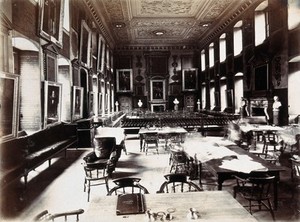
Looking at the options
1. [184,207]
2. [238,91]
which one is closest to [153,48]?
[238,91]

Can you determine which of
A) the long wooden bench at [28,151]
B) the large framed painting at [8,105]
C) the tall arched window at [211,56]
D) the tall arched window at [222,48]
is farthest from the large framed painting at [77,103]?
the tall arched window at [211,56]

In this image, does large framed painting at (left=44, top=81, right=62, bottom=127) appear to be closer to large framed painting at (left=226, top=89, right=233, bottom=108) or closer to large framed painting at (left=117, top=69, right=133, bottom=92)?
large framed painting at (left=226, top=89, right=233, bottom=108)

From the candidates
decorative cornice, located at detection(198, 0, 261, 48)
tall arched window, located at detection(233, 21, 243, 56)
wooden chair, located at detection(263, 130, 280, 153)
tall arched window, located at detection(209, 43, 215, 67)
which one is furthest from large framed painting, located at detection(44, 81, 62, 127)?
tall arched window, located at detection(209, 43, 215, 67)

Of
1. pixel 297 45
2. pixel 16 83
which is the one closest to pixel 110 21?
pixel 297 45

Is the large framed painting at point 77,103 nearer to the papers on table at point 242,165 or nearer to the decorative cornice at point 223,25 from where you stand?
the papers on table at point 242,165

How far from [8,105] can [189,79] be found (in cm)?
1868

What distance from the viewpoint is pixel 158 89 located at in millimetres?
22734

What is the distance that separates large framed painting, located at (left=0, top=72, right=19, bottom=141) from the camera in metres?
4.38

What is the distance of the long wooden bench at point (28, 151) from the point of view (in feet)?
15.2

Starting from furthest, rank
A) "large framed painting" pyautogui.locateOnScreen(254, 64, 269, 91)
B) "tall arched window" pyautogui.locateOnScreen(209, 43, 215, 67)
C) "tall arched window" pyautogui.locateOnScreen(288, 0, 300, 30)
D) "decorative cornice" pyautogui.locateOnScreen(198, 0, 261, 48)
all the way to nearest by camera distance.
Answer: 1. "tall arched window" pyautogui.locateOnScreen(209, 43, 215, 67)
2. "decorative cornice" pyautogui.locateOnScreen(198, 0, 261, 48)
3. "large framed painting" pyautogui.locateOnScreen(254, 64, 269, 91)
4. "tall arched window" pyautogui.locateOnScreen(288, 0, 300, 30)

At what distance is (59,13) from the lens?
24.2 ft

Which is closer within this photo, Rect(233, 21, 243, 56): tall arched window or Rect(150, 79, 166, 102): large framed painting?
Rect(233, 21, 243, 56): tall arched window

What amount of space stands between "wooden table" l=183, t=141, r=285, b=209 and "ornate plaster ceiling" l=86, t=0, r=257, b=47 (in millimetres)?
8399

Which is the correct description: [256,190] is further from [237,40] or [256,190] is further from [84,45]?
[237,40]
